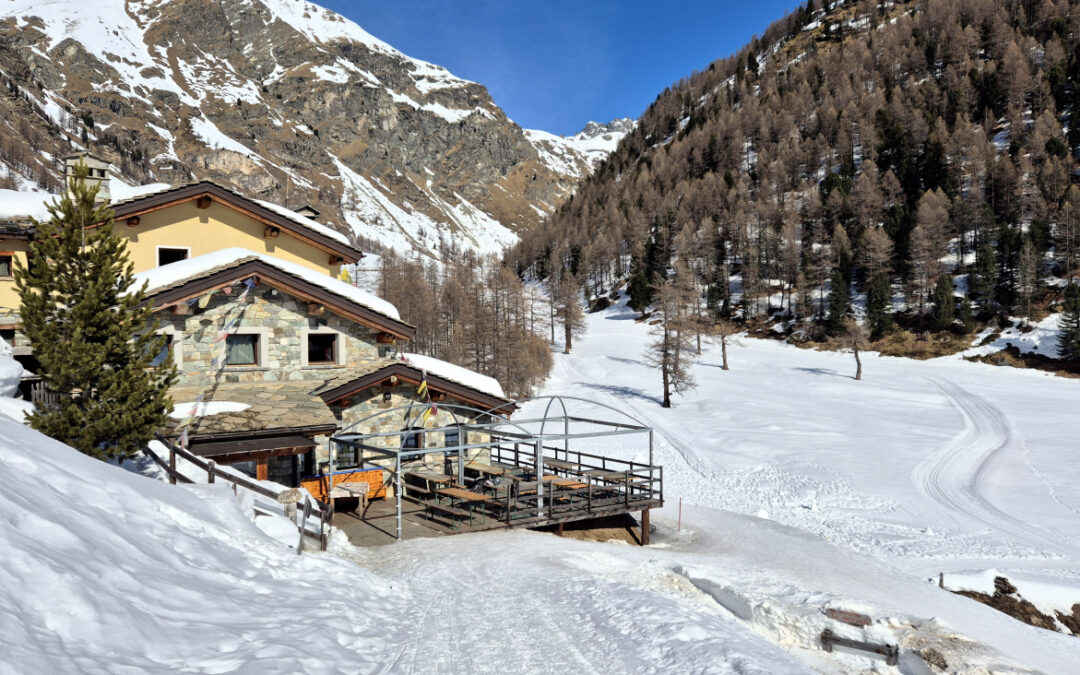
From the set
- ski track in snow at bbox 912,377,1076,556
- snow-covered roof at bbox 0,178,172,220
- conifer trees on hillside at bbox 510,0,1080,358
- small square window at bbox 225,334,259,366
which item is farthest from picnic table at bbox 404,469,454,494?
conifer trees on hillside at bbox 510,0,1080,358

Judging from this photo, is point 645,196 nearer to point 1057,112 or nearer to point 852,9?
point 1057,112

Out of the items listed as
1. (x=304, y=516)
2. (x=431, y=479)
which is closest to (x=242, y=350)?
(x=431, y=479)

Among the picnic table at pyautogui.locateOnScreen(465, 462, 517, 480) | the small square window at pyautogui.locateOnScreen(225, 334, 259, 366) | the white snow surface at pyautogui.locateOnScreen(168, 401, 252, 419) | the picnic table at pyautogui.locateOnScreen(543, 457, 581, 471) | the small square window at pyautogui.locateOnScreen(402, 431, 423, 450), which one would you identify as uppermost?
the small square window at pyautogui.locateOnScreen(225, 334, 259, 366)

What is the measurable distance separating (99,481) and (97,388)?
4.91m

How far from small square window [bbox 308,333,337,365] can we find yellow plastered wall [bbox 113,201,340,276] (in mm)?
5184

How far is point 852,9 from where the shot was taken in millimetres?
Result: 159250

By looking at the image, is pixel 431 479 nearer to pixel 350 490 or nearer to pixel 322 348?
pixel 350 490

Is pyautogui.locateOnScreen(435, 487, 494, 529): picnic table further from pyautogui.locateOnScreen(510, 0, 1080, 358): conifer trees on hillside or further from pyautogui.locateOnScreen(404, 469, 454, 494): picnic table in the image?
pyautogui.locateOnScreen(510, 0, 1080, 358): conifer trees on hillside

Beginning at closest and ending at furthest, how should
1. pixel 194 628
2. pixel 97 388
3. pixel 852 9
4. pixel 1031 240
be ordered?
pixel 194 628, pixel 97 388, pixel 1031 240, pixel 852 9

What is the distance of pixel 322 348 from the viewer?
1905cm

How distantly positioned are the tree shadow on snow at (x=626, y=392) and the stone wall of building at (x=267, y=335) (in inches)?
1195

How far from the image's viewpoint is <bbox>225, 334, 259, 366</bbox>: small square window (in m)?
17.3

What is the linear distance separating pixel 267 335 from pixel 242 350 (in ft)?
2.70

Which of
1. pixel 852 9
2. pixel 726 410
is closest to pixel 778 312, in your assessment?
pixel 726 410
